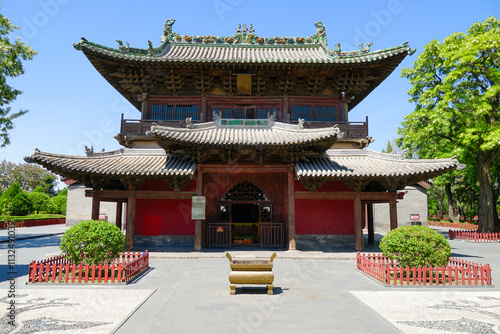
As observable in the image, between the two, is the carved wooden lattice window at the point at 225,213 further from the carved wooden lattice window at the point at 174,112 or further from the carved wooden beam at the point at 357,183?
the carved wooden beam at the point at 357,183

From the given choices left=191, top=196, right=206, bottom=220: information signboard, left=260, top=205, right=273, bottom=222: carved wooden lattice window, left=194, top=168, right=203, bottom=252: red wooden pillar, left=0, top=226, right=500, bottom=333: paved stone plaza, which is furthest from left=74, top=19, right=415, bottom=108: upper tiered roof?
left=0, top=226, right=500, bottom=333: paved stone plaza

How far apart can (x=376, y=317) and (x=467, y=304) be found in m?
2.54

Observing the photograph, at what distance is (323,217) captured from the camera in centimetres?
1438

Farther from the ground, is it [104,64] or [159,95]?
[104,64]

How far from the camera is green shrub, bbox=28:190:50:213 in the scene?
37.7m

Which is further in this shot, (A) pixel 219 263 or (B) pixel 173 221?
(B) pixel 173 221

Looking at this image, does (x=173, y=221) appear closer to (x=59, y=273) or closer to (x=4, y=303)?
(x=59, y=273)

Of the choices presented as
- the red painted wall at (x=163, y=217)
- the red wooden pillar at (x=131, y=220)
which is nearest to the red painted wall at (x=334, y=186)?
the red painted wall at (x=163, y=217)

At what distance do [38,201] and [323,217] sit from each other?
39.8 metres

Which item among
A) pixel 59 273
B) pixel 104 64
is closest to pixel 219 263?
pixel 59 273

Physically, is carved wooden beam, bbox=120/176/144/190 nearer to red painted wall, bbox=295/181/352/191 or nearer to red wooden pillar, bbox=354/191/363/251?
red painted wall, bbox=295/181/352/191

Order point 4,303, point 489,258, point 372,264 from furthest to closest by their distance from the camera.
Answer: point 489,258 → point 372,264 → point 4,303

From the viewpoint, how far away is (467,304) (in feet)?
21.6

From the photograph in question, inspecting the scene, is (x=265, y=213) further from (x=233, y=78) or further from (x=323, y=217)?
(x=233, y=78)
